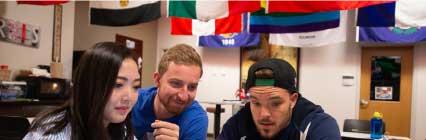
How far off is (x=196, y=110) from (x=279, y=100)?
36 centimetres

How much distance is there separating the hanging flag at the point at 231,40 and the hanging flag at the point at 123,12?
328 cm

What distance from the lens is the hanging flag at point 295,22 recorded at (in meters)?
4.05

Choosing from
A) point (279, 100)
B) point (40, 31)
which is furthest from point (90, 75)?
point (40, 31)

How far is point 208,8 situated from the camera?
3.59m

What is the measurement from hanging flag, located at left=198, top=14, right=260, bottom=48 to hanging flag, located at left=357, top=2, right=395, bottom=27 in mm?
3406

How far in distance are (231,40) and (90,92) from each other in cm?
631

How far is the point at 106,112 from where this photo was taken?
106cm

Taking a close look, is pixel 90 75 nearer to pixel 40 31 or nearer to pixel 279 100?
pixel 279 100

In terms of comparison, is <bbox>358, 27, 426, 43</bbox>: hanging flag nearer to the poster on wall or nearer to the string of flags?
the string of flags

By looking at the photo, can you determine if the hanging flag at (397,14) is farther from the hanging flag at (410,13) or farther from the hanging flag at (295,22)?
the hanging flag at (295,22)

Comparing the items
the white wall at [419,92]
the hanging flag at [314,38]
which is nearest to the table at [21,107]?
the hanging flag at [314,38]

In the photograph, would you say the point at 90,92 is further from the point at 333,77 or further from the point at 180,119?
the point at 333,77

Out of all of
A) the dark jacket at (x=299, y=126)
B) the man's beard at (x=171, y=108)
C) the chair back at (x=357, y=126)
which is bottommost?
the chair back at (x=357, y=126)

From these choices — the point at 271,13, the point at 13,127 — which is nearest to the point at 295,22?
the point at 271,13
